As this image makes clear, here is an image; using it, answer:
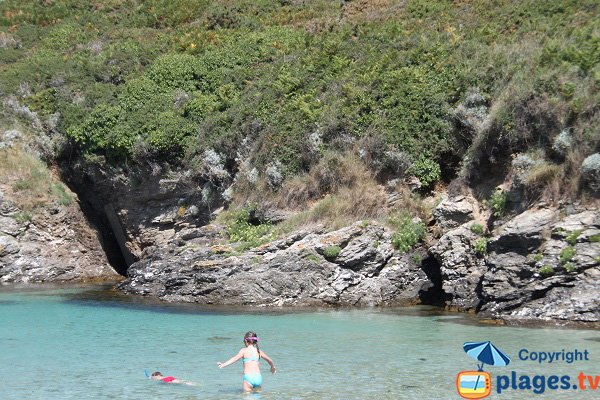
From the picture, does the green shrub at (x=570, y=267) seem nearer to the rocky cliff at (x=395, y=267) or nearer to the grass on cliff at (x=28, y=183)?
the rocky cliff at (x=395, y=267)

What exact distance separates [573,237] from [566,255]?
1.76 ft

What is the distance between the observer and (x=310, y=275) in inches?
814

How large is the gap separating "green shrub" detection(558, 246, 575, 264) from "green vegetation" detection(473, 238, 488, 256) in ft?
8.34

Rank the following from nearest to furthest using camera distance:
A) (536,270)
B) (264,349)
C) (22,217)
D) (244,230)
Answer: (264,349), (536,270), (244,230), (22,217)

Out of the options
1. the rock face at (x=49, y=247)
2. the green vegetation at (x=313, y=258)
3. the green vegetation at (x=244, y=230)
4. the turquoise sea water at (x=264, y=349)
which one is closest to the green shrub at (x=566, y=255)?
the turquoise sea water at (x=264, y=349)

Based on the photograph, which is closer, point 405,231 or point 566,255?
point 566,255

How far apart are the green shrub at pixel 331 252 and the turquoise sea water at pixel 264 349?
183 cm

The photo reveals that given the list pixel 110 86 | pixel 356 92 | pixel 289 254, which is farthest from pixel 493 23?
pixel 110 86

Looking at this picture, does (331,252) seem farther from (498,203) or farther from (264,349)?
(264,349)

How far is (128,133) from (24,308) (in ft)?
30.6

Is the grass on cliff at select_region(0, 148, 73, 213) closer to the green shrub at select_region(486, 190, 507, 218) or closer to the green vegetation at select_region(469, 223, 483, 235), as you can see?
the green vegetation at select_region(469, 223, 483, 235)

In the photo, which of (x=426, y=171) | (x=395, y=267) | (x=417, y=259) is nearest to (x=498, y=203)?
(x=417, y=259)

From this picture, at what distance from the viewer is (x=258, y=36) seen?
33375mm

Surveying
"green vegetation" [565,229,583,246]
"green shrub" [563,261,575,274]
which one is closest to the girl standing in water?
"green shrub" [563,261,575,274]
